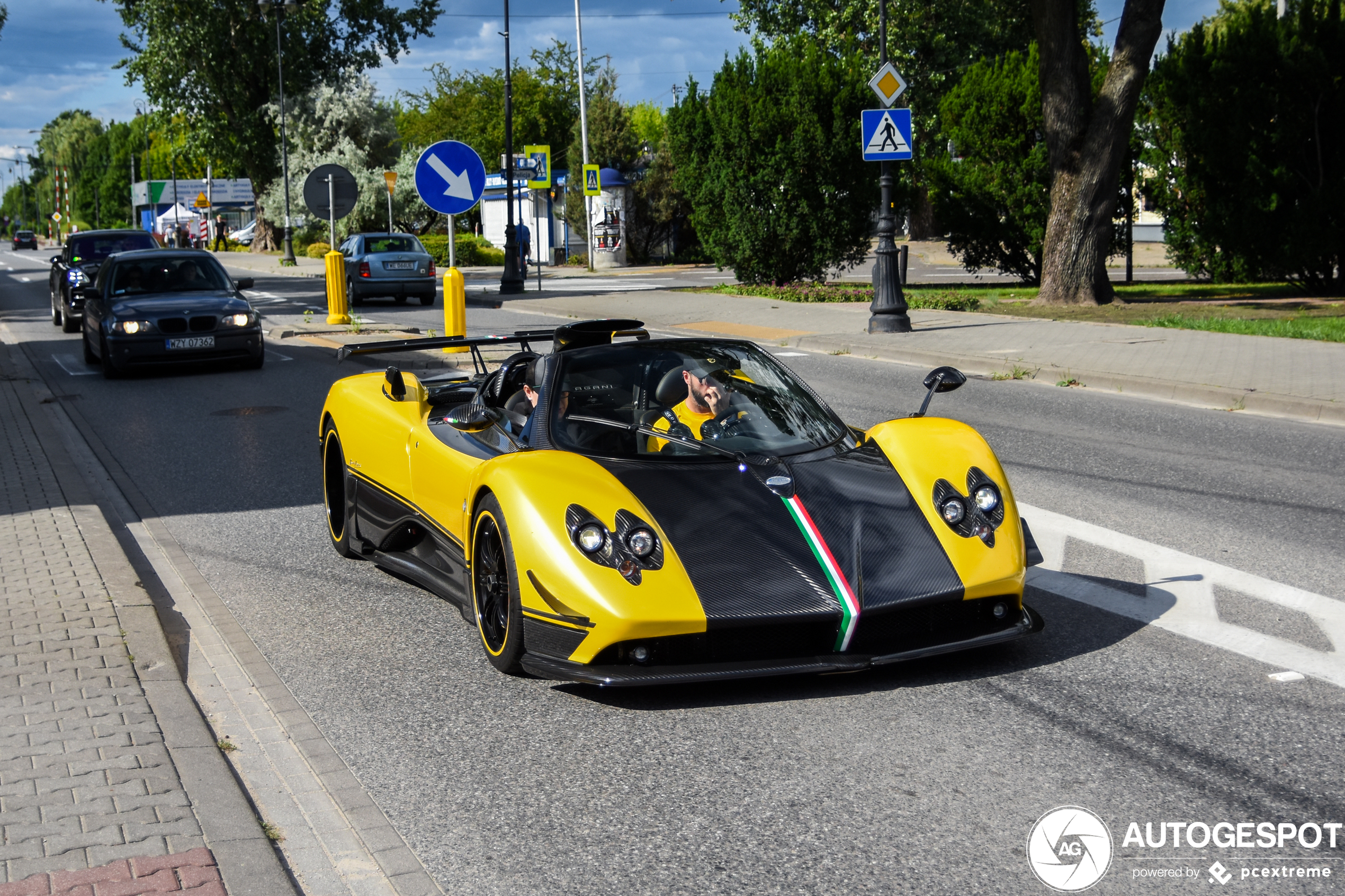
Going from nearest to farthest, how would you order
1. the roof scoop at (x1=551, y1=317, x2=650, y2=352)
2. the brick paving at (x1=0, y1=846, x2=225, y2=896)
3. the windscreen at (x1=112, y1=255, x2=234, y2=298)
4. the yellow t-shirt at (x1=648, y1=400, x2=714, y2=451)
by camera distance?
1. the brick paving at (x1=0, y1=846, x2=225, y2=896)
2. the yellow t-shirt at (x1=648, y1=400, x2=714, y2=451)
3. the roof scoop at (x1=551, y1=317, x2=650, y2=352)
4. the windscreen at (x1=112, y1=255, x2=234, y2=298)

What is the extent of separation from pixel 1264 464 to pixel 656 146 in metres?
43.6

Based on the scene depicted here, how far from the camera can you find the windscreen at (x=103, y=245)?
81.0 feet

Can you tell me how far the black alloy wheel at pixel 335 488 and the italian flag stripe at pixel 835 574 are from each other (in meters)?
3.11

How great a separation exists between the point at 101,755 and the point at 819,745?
2201mm

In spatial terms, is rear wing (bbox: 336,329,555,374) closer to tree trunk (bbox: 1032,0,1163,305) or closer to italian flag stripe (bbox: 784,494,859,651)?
italian flag stripe (bbox: 784,494,859,651)

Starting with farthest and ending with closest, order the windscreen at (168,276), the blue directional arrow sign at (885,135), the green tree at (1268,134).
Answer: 1. the green tree at (1268,134)
2. the blue directional arrow sign at (885,135)
3. the windscreen at (168,276)

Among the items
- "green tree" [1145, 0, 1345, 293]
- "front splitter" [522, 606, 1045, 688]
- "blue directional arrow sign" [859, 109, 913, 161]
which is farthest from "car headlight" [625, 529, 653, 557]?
"green tree" [1145, 0, 1345, 293]

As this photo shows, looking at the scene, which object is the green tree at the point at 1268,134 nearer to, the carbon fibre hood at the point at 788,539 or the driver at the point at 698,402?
the driver at the point at 698,402

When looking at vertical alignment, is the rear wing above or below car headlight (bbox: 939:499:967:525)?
above

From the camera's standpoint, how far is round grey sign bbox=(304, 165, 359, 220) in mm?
18953

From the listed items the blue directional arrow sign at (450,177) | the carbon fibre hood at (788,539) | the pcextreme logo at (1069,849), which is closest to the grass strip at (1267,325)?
the blue directional arrow sign at (450,177)

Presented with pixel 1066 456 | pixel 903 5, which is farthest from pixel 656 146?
pixel 1066 456

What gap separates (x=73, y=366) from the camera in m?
18.0

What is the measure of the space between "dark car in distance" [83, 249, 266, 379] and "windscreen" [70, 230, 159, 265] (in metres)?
7.75
